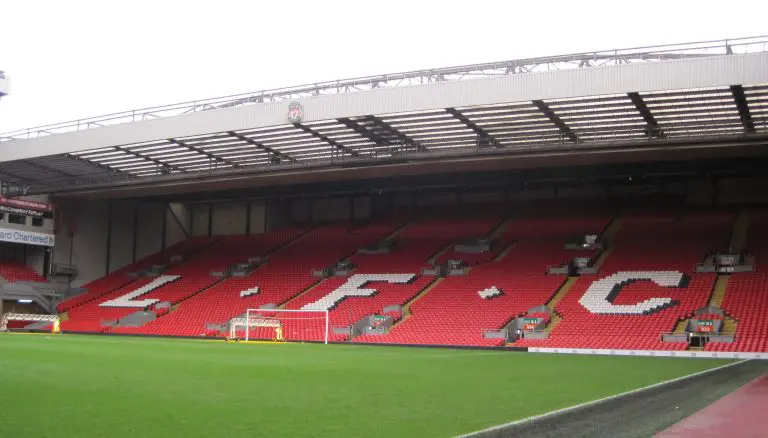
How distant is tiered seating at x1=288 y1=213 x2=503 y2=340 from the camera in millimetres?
33125

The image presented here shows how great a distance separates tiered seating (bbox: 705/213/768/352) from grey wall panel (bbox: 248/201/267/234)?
27.7 metres

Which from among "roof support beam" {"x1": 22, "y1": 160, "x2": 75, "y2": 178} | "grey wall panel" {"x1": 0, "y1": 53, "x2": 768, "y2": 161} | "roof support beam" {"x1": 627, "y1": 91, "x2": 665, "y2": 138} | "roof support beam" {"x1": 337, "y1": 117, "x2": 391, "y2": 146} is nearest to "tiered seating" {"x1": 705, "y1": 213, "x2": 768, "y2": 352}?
"roof support beam" {"x1": 627, "y1": 91, "x2": 665, "y2": 138}

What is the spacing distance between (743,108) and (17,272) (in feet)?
117

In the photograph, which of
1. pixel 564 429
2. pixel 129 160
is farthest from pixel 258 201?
pixel 564 429

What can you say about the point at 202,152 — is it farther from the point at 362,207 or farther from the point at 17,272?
the point at 17,272

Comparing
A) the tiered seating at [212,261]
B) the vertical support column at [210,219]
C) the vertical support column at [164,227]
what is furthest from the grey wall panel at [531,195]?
the vertical support column at [164,227]

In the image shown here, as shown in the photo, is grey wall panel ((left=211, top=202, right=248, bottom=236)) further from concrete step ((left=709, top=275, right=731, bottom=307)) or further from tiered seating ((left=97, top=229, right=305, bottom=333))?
concrete step ((left=709, top=275, right=731, bottom=307))

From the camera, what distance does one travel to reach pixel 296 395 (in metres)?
10.5

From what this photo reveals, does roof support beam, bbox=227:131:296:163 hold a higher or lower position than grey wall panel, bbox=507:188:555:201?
higher

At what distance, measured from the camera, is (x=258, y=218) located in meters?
46.8

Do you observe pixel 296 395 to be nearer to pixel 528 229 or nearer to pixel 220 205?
pixel 528 229

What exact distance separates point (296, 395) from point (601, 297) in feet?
70.3

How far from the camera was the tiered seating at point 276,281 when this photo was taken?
115ft

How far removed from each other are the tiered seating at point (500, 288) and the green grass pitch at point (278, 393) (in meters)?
10.4
